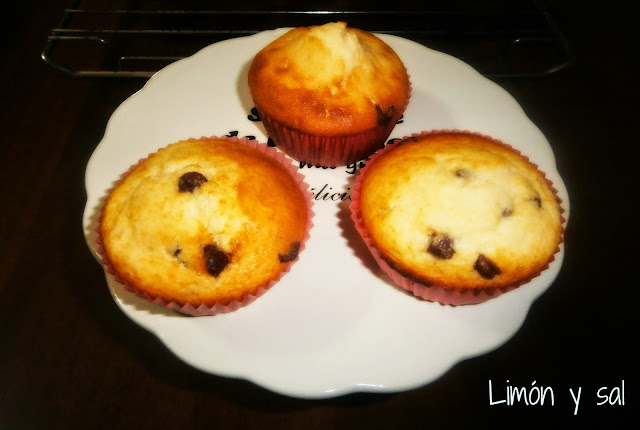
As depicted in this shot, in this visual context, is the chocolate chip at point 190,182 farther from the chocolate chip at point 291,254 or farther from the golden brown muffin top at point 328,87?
the golden brown muffin top at point 328,87

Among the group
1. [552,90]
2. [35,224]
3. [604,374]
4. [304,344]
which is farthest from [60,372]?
[552,90]

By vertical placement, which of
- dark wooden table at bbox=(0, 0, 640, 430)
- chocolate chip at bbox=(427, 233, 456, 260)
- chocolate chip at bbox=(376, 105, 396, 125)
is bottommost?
dark wooden table at bbox=(0, 0, 640, 430)

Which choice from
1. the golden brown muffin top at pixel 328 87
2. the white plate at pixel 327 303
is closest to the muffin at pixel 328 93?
the golden brown muffin top at pixel 328 87

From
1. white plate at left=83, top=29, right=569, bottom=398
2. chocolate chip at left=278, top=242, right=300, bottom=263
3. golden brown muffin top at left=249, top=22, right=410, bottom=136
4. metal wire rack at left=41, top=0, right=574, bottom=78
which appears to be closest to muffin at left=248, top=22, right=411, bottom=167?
golden brown muffin top at left=249, top=22, right=410, bottom=136

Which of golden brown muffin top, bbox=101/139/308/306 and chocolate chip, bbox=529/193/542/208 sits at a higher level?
chocolate chip, bbox=529/193/542/208

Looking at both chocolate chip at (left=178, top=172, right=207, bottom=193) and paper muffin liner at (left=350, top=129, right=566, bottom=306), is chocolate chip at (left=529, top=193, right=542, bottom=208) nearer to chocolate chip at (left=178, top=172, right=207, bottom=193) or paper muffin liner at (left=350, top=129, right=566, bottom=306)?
paper muffin liner at (left=350, top=129, right=566, bottom=306)

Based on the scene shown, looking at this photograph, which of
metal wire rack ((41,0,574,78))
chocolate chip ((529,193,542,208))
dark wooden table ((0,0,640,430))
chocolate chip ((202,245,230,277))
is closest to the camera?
chocolate chip ((202,245,230,277))

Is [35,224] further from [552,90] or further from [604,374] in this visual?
[552,90]
